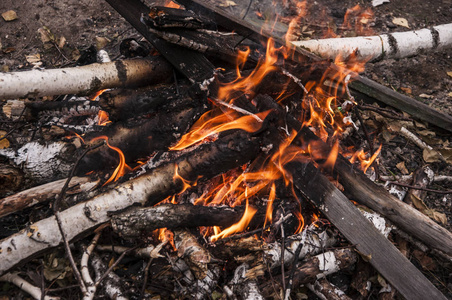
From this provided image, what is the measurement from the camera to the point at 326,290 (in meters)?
2.74

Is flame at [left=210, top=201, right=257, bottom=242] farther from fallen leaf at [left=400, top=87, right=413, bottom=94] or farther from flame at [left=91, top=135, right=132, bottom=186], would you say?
fallen leaf at [left=400, top=87, right=413, bottom=94]

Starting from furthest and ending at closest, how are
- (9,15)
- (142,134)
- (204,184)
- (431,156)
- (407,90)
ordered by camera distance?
(9,15)
(407,90)
(431,156)
(204,184)
(142,134)

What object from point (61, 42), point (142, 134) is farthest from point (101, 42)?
point (142, 134)

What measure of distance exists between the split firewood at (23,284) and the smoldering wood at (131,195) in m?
0.20

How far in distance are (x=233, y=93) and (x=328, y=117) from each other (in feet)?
4.58

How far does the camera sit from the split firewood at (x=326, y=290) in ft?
8.82

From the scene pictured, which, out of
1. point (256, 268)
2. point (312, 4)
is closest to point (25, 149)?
point (256, 268)

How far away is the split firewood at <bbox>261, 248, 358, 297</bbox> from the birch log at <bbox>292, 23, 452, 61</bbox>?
109 inches

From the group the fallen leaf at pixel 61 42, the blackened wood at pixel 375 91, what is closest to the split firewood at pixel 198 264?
the blackened wood at pixel 375 91

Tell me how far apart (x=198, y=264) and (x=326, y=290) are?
3.74 feet

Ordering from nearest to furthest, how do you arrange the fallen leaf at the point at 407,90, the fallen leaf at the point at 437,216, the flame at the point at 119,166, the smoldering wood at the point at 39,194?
the smoldering wood at the point at 39,194
the flame at the point at 119,166
the fallen leaf at the point at 437,216
the fallen leaf at the point at 407,90

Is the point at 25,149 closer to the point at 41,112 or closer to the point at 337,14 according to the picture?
the point at 41,112

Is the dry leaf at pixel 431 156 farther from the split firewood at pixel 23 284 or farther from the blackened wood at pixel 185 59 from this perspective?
the split firewood at pixel 23 284

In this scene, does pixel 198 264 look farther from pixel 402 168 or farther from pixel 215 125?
pixel 402 168
